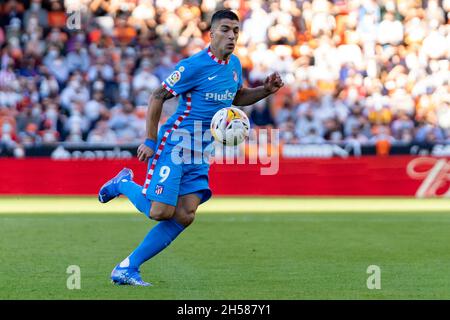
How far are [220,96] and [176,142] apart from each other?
0.56 metres

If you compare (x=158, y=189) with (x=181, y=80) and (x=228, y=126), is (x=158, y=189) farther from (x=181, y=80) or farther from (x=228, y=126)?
(x=181, y=80)

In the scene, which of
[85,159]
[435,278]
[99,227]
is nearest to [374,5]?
[85,159]

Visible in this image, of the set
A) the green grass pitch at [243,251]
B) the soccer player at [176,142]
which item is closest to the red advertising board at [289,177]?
the green grass pitch at [243,251]

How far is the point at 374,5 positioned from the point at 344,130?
3756 millimetres

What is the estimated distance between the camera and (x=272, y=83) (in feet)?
30.0

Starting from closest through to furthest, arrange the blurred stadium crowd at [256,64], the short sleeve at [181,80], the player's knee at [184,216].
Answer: the short sleeve at [181,80]
the player's knee at [184,216]
the blurred stadium crowd at [256,64]

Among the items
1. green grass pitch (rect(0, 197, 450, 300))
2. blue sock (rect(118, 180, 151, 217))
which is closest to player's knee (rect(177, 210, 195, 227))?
blue sock (rect(118, 180, 151, 217))

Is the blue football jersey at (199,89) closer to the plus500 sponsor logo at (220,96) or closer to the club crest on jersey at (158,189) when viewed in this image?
the plus500 sponsor logo at (220,96)

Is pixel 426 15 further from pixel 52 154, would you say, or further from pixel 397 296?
pixel 397 296

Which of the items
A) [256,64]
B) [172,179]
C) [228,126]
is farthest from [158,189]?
[256,64]

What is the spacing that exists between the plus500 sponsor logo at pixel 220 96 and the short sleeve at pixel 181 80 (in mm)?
180

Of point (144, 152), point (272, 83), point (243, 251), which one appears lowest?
point (243, 251)

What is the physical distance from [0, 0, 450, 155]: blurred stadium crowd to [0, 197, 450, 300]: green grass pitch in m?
3.41

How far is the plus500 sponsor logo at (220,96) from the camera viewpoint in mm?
8844
